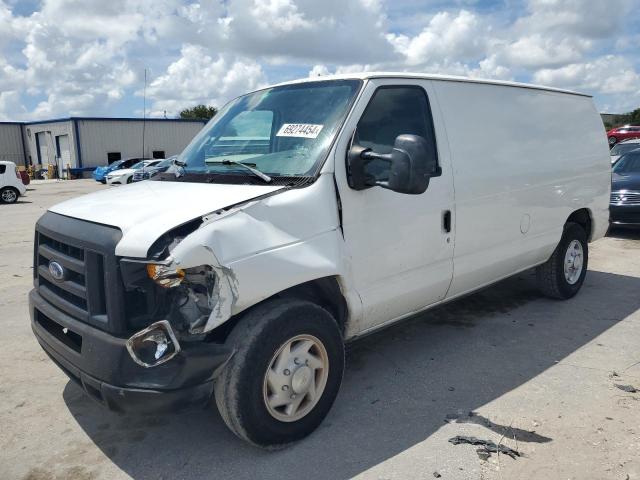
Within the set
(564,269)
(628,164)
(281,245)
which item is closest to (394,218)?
(281,245)

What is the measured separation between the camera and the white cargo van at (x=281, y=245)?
8.93ft

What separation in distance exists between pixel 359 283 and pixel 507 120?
7.66 feet

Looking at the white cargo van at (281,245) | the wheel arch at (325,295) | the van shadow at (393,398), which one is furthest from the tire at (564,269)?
the wheel arch at (325,295)

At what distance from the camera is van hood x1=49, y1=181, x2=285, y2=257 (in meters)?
2.71

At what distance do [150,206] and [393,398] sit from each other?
2.10 meters

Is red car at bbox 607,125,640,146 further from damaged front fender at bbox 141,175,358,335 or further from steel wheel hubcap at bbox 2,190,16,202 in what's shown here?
damaged front fender at bbox 141,175,358,335

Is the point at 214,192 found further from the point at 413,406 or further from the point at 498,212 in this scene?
the point at 498,212

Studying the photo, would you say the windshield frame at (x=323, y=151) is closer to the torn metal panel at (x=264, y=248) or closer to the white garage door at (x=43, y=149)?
the torn metal panel at (x=264, y=248)

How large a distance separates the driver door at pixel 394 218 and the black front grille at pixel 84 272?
1353mm

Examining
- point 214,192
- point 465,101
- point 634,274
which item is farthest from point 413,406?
point 634,274

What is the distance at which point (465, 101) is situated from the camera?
4.33 meters

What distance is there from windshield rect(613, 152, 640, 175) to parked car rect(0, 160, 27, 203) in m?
20.2

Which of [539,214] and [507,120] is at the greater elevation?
[507,120]

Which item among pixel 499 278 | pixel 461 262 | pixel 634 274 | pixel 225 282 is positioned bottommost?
pixel 634 274
